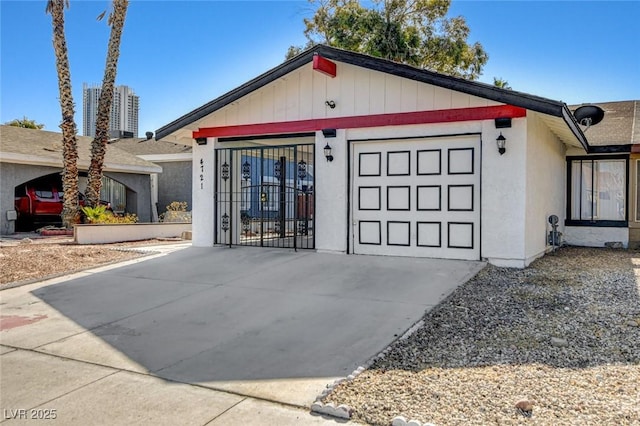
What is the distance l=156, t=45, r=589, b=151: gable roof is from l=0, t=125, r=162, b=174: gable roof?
7.82 metres

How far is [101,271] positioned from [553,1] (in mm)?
13038

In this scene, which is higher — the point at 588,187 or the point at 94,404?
the point at 588,187

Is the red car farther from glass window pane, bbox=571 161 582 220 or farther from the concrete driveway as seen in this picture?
glass window pane, bbox=571 161 582 220

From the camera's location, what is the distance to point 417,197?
29.8 ft

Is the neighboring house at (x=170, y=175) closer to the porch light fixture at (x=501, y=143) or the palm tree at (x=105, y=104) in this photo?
the palm tree at (x=105, y=104)

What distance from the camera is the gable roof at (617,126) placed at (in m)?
12.3

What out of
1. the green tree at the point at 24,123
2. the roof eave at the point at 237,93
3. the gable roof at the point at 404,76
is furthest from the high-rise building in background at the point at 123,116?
the gable roof at the point at 404,76

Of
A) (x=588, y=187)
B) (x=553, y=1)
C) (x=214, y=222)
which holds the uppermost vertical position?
(x=553, y=1)

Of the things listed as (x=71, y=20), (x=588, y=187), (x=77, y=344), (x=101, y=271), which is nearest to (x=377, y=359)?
(x=77, y=344)

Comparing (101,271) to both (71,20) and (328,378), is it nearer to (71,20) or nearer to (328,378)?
(328,378)

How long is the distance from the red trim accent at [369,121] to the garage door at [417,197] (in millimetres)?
374

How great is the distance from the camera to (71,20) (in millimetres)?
15531

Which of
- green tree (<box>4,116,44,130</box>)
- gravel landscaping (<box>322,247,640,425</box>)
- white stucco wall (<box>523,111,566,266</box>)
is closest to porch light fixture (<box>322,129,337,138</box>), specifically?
white stucco wall (<box>523,111,566,266</box>)

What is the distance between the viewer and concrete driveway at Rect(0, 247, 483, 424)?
428 centimetres
